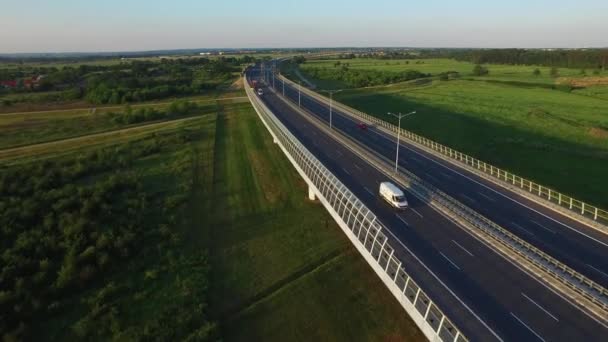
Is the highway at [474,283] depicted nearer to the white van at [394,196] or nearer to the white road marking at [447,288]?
the white road marking at [447,288]

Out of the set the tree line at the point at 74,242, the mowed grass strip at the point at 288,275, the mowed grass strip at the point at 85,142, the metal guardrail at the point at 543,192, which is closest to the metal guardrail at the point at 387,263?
the mowed grass strip at the point at 288,275

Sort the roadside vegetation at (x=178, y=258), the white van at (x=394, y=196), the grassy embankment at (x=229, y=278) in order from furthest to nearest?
1. the white van at (x=394, y=196)
2. the roadside vegetation at (x=178, y=258)
3. the grassy embankment at (x=229, y=278)

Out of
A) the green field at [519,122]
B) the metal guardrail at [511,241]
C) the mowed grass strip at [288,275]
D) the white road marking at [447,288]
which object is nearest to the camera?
the white road marking at [447,288]

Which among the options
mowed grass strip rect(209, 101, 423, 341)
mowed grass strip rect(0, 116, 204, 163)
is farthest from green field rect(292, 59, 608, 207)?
mowed grass strip rect(0, 116, 204, 163)

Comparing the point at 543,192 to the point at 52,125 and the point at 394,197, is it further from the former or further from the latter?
the point at 52,125

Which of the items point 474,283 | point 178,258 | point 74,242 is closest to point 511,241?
point 474,283

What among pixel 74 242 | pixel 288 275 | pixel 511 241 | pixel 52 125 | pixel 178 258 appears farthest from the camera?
pixel 52 125

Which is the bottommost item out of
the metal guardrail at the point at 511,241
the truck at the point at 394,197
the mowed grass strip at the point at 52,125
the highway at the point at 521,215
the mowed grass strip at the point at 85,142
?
the mowed grass strip at the point at 85,142

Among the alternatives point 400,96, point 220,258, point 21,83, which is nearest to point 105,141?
point 220,258

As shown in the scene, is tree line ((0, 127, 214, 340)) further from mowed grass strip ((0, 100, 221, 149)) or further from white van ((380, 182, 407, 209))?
mowed grass strip ((0, 100, 221, 149))
